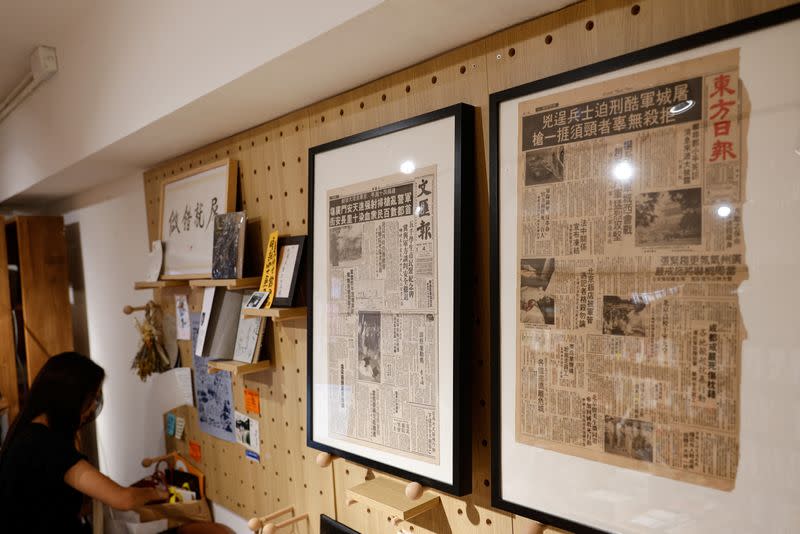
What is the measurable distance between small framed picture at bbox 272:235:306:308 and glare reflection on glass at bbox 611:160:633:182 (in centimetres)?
85

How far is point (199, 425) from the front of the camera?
2.06 metres

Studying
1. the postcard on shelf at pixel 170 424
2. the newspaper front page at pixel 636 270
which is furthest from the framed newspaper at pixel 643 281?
the postcard on shelf at pixel 170 424

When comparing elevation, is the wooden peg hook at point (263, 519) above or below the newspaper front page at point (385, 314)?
below

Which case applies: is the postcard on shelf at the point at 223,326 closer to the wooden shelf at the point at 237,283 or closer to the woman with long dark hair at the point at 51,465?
the wooden shelf at the point at 237,283

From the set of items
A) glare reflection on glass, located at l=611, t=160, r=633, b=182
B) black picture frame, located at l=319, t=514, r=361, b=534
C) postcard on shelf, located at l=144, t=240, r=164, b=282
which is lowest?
black picture frame, located at l=319, t=514, r=361, b=534

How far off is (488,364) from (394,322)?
220mm

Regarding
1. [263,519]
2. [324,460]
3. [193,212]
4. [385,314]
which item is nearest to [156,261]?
[193,212]

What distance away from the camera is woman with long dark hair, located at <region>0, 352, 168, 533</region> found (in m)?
1.81

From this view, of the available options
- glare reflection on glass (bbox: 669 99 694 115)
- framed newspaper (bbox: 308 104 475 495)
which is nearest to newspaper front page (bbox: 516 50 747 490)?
glare reflection on glass (bbox: 669 99 694 115)

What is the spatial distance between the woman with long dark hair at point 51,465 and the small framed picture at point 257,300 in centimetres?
90

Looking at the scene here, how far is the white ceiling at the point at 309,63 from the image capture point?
92 centimetres

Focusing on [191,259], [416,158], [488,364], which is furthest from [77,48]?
[488,364]

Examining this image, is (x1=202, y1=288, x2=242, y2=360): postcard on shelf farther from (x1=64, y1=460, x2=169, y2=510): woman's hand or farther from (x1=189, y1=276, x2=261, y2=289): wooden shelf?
(x1=64, y1=460, x2=169, y2=510): woman's hand

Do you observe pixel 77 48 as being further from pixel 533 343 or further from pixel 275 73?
pixel 533 343
